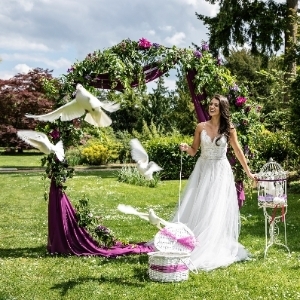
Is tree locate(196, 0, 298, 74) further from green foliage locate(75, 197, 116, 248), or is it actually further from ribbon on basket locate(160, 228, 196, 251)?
ribbon on basket locate(160, 228, 196, 251)

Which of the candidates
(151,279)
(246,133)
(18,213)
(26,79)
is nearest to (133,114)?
(26,79)

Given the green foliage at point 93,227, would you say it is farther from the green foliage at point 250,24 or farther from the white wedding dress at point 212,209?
the green foliage at point 250,24

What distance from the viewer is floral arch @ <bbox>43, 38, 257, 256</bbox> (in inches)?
271

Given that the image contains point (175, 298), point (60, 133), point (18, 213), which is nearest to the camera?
point (175, 298)

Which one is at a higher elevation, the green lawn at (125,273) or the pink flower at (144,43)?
the pink flower at (144,43)

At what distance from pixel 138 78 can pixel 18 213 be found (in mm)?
5194

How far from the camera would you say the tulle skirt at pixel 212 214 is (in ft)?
20.6

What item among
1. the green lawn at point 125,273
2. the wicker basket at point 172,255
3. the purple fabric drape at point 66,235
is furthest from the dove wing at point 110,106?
the purple fabric drape at point 66,235

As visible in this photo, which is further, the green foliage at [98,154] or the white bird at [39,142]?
the green foliage at [98,154]

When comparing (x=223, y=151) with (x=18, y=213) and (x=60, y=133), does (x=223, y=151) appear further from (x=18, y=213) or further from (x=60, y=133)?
(x=18, y=213)

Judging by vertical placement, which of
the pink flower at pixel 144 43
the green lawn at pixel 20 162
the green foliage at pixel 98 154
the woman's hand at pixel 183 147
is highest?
the pink flower at pixel 144 43

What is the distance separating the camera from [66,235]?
22.5ft

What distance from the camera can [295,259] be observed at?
21.5 ft

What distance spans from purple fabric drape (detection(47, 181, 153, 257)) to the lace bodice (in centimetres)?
162
